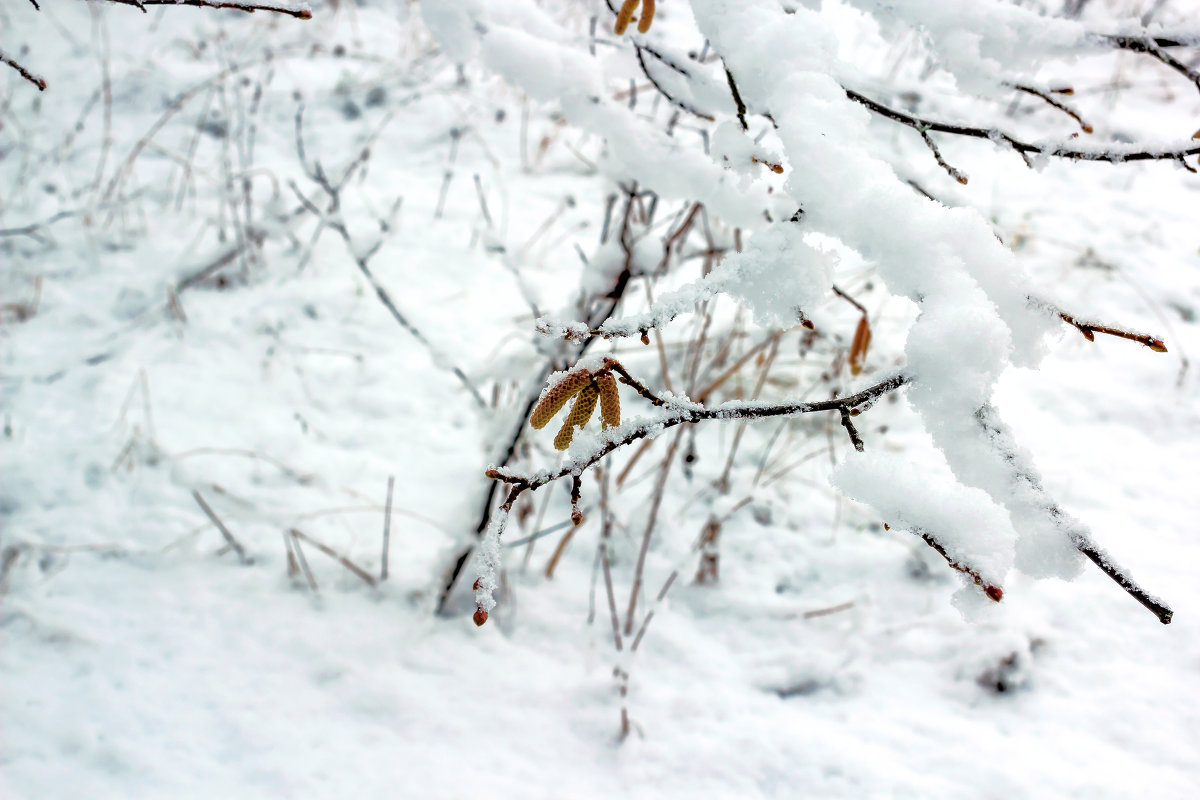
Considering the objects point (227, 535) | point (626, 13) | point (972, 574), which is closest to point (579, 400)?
Answer: point (972, 574)

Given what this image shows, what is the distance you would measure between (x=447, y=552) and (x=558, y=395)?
0.96 m

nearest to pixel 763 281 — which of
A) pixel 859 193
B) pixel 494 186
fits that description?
pixel 859 193

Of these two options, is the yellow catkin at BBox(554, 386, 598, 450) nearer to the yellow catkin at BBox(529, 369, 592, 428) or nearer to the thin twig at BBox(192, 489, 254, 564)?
the yellow catkin at BBox(529, 369, 592, 428)

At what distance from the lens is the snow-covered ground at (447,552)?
115 cm

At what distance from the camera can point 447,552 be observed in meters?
1.38

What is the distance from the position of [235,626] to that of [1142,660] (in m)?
1.76

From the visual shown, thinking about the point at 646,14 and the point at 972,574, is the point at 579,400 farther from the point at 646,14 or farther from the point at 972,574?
the point at 646,14

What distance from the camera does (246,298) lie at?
7.20 ft

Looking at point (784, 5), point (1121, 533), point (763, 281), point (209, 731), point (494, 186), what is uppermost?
point (784, 5)

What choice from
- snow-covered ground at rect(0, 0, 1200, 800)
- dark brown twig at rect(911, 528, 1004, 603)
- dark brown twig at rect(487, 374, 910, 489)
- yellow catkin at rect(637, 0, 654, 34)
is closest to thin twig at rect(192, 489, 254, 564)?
snow-covered ground at rect(0, 0, 1200, 800)

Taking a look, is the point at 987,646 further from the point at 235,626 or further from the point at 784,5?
the point at 235,626

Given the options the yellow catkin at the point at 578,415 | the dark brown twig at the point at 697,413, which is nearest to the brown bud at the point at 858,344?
the dark brown twig at the point at 697,413

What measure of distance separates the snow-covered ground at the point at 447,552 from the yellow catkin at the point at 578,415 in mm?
265

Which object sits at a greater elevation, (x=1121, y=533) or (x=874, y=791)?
(x=1121, y=533)
